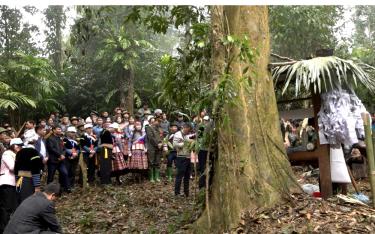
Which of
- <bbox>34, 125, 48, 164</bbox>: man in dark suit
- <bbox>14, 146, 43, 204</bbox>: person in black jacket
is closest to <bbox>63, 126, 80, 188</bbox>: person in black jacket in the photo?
<bbox>34, 125, 48, 164</bbox>: man in dark suit

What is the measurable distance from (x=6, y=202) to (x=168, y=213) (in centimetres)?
291

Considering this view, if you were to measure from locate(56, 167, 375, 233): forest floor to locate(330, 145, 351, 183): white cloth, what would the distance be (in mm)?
617

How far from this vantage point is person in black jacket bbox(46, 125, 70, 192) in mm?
11133

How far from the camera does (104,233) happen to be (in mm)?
8102

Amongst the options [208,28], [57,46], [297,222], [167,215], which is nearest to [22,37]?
[57,46]

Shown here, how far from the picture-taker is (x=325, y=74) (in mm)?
7059

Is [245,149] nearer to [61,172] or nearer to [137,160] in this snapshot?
[61,172]

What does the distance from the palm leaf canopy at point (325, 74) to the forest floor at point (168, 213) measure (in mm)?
1642

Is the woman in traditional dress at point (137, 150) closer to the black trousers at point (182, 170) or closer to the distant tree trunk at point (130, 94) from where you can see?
the black trousers at point (182, 170)

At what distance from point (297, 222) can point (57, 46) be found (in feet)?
63.0

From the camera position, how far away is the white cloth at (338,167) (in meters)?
7.29

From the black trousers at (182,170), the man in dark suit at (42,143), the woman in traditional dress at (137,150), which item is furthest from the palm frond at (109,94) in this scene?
the black trousers at (182,170)

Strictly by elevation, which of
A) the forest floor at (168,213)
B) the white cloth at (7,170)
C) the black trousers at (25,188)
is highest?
the white cloth at (7,170)

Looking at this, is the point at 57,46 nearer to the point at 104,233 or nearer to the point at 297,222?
the point at 104,233
